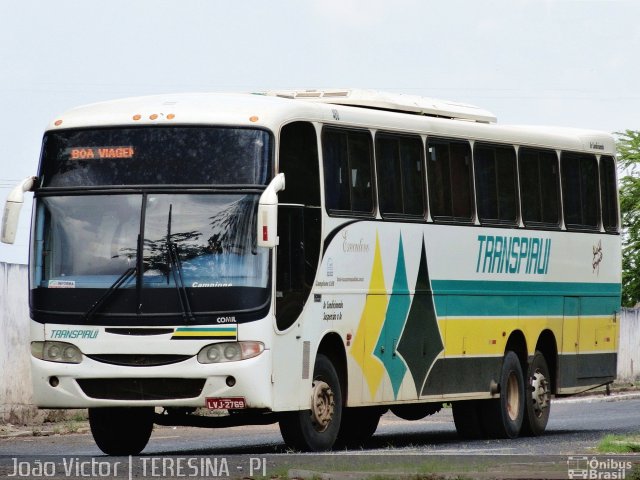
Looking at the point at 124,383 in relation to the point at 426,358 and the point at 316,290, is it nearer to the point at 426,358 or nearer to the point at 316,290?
the point at 316,290

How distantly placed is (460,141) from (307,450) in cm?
539

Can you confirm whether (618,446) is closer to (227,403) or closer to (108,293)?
(227,403)

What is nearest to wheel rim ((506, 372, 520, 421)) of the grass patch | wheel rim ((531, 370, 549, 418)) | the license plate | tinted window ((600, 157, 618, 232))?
wheel rim ((531, 370, 549, 418))

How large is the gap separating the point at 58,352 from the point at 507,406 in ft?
24.0

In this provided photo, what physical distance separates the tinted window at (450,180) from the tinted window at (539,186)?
1.50 m

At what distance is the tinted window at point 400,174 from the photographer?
2011cm

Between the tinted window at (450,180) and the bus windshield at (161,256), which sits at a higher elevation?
the tinted window at (450,180)

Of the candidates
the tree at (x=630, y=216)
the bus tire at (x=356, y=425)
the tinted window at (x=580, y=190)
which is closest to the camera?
the bus tire at (x=356, y=425)

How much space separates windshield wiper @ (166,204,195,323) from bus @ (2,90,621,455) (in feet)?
0.04

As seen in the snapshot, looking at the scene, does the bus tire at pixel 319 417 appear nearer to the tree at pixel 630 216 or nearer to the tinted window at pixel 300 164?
the tinted window at pixel 300 164

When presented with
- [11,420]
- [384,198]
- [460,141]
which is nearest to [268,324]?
[384,198]

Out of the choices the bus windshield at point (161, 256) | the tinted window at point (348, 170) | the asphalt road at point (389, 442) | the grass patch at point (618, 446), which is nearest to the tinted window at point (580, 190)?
the asphalt road at point (389, 442)

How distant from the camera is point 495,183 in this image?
22688mm

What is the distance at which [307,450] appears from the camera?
1820cm
